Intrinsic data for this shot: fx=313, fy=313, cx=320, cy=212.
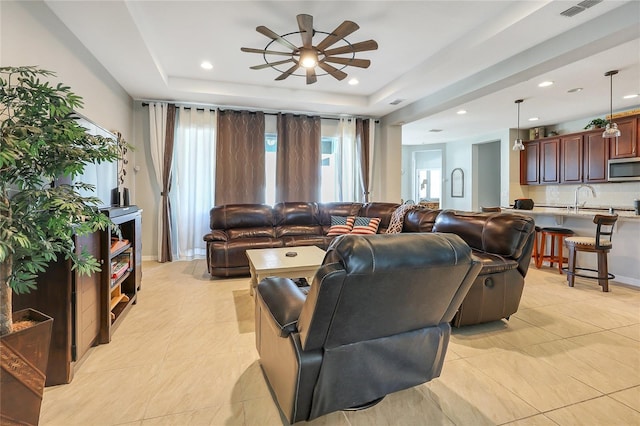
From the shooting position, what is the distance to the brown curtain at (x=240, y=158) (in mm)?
5396

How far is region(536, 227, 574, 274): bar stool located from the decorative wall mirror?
425 cm

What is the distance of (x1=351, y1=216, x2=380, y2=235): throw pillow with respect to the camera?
4.75 meters

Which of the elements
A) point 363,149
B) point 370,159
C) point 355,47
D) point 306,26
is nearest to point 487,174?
Result: point 370,159

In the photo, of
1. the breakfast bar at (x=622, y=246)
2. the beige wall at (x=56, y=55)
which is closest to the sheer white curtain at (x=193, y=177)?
the beige wall at (x=56, y=55)

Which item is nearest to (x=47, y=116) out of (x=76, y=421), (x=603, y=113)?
(x=76, y=421)

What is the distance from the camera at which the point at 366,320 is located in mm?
1311

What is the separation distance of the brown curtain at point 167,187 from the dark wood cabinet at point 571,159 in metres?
7.51

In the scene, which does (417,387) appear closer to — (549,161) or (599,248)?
(599,248)

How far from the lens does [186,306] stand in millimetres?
3148

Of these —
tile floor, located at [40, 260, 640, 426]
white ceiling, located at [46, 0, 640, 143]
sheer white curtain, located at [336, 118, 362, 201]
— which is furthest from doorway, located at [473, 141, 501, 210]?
tile floor, located at [40, 260, 640, 426]

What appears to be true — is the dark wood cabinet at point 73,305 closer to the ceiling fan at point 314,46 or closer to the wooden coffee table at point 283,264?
the wooden coffee table at point 283,264

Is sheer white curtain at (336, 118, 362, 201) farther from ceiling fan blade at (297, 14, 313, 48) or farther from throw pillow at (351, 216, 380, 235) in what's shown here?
ceiling fan blade at (297, 14, 313, 48)

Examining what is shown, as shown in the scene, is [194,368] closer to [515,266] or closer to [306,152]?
[515,266]

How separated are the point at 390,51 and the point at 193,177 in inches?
144
